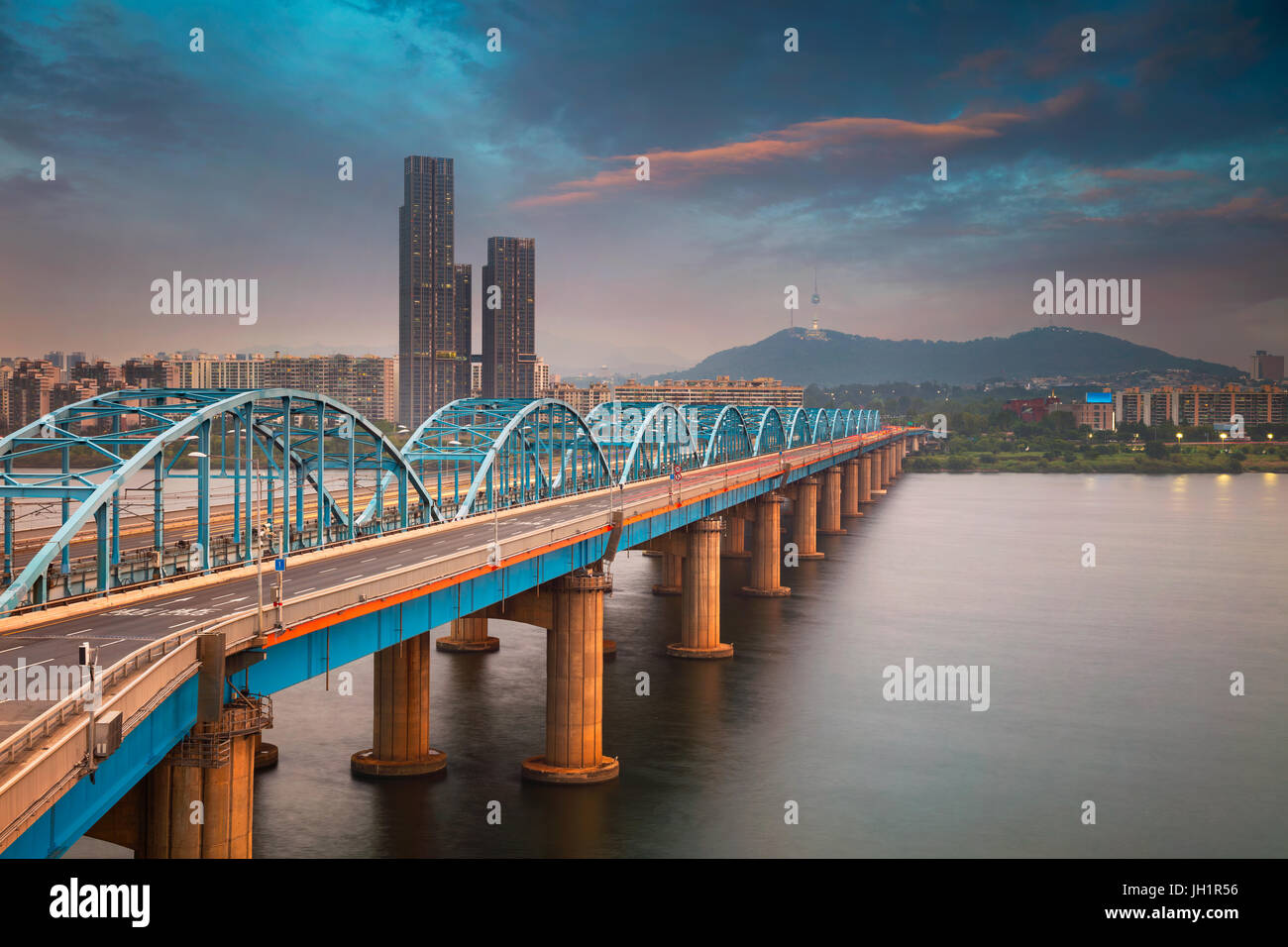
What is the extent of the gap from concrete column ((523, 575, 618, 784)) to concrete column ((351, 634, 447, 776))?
4161 millimetres

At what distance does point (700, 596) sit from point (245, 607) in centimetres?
4180

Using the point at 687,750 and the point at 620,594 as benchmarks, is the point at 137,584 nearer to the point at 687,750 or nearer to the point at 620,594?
the point at 687,750

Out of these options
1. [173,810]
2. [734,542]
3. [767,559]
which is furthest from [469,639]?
[734,542]

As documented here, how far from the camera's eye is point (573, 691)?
4588 centimetres

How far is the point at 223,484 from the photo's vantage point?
5384 inches

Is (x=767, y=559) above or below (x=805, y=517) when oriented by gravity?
below

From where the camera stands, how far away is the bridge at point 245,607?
22.0m

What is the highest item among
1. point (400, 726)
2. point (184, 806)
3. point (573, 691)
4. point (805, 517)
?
point (805, 517)

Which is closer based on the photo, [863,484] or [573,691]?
[573,691]

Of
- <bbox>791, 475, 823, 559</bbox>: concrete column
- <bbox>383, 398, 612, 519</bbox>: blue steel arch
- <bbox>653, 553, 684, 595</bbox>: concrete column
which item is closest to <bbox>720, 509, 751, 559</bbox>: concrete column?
<bbox>791, 475, 823, 559</bbox>: concrete column

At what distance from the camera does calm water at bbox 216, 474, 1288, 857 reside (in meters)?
42.3

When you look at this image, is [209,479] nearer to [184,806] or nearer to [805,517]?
[184,806]
